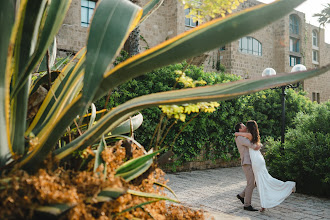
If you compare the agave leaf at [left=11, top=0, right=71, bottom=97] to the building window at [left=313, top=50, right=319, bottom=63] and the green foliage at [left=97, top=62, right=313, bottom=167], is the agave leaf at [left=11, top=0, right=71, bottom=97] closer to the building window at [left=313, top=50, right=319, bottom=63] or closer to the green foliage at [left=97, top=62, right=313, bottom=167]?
the green foliage at [left=97, top=62, right=313, bottom=167]

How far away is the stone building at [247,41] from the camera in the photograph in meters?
14.0

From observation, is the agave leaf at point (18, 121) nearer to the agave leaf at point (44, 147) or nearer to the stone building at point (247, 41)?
the agave leaf at point (44, 147)

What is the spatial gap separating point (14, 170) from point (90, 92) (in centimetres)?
41

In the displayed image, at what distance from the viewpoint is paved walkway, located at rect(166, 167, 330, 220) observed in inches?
215

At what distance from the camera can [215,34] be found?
3.39ft

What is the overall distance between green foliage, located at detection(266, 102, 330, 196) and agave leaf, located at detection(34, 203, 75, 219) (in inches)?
250

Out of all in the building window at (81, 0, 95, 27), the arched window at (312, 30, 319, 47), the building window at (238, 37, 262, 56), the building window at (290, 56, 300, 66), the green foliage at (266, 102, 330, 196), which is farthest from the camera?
the arched window at (312, 30, 319, 47)

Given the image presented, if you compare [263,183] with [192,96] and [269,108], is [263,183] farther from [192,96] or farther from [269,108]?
[269,108]

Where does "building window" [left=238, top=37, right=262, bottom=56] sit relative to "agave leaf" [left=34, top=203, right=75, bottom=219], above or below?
above

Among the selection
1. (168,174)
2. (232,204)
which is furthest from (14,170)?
(168,174)

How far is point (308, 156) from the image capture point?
22.1 ft

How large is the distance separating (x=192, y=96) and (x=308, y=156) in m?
6.38

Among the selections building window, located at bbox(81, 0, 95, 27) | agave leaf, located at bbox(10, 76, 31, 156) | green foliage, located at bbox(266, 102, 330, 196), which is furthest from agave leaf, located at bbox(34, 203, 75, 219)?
building window, located at bbox(81, 0, 95, 27)

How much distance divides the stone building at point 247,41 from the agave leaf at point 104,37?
8.79 m
